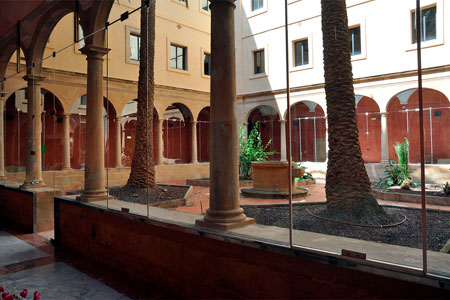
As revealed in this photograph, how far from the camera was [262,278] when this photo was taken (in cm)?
264

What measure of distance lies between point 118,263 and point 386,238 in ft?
10.3

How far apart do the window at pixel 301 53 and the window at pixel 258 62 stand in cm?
43

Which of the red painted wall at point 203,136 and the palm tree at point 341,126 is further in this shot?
the red painted wall at point 203,136

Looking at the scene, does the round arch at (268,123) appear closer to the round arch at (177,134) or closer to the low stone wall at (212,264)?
the low stone wall at (212,264)

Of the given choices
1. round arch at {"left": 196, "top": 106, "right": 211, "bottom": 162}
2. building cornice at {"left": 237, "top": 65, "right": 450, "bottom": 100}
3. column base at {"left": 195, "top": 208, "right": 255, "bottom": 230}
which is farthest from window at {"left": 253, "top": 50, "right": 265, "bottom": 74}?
round arch at {"left": 196, "top": 106, "right": 211, "bottom": 162}

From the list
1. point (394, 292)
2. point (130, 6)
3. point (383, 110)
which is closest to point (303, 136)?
point (383, 110)

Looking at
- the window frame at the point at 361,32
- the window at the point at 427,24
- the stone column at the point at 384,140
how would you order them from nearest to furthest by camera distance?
1. the window at the point at 427,24
2. the window frame at the point at 361,32
3. the stone column at the point at 384,140

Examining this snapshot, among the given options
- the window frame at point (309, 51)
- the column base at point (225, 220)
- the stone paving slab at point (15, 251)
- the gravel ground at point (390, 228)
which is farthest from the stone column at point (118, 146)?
the window frame at point (309, 51)

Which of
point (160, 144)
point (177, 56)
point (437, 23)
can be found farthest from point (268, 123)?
point (160, 144)

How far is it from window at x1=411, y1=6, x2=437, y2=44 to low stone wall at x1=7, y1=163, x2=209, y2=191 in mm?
4724

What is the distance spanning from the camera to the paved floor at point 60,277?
12.2ft

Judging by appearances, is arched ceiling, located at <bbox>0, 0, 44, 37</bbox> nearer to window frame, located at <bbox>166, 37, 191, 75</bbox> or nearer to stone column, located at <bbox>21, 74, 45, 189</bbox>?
stone column, located at <bbox>21, 74, 45, 189</bbox>

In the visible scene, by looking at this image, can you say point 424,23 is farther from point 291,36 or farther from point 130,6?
point 130,6

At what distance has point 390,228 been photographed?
3.62 m
